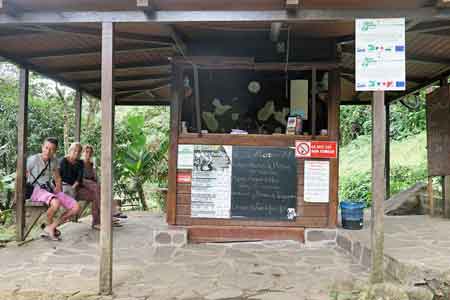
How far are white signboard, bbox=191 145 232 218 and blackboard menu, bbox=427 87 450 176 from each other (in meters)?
3.28

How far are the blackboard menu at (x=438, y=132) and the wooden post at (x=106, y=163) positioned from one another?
4.81m

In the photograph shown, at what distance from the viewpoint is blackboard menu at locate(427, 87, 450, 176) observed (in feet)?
19.2

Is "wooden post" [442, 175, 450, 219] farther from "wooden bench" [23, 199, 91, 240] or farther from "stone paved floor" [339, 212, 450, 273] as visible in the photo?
"wooden bench" [23, 199, 91, 240]

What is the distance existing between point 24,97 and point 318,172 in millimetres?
3739

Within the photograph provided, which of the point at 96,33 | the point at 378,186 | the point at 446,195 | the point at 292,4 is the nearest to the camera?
the point at 292,4

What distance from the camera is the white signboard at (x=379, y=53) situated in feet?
10.3

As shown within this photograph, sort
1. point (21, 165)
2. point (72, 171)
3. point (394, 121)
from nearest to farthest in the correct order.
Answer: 1. point (21, 165)
2. point (72, 171)
3. point (394, 121)

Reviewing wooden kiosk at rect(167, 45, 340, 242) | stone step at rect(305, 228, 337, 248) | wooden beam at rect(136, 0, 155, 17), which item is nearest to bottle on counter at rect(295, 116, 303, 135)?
wooden kiosk at rect(167, 45, 340, 242)

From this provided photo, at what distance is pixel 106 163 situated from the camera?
125 inches

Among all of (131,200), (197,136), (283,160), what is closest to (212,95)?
(197,136)

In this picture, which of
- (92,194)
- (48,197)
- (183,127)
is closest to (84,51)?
(183,127)

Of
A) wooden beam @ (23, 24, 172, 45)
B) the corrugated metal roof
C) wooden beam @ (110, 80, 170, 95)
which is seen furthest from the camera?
wooden beam @ (110, 80, 170, 95)

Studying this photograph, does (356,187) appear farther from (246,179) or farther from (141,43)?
(141,43)

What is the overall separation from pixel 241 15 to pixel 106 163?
1568 mm
